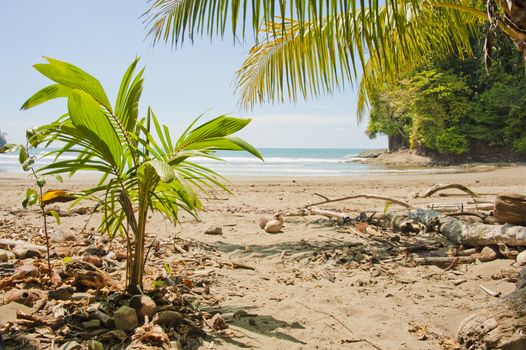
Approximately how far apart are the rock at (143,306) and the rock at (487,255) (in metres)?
3.04

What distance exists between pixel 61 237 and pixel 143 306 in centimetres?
243

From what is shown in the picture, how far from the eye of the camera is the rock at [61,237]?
12.9 feet

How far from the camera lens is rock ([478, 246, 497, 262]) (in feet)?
11.6

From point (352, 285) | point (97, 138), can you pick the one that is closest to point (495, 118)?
point (352, 285)

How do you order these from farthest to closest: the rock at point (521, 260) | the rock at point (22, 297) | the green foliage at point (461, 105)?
the green foliage at point (461, 105) → the rock at point (521, 260) → the rock at point (22, 297)

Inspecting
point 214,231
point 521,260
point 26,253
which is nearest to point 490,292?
point 521,260

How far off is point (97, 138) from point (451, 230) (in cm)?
377

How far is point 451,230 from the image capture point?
4176mm

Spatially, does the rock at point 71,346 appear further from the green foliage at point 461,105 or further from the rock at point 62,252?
the green foliage at point 461,105

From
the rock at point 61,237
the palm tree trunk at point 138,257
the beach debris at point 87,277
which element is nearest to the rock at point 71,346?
the palm tree trunk at point 138,257

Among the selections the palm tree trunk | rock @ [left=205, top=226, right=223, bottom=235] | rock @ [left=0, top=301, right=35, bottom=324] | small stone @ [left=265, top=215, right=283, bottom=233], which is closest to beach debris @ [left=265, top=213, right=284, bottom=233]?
small stone @ [left=265, top=215, right=283, bottom=233]

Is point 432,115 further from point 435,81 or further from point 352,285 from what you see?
point 352,285

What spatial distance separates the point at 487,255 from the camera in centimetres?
355

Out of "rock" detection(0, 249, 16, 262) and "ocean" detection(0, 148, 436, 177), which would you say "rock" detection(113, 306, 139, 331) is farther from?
"ocean" detection(0, 148, 436, 177)
